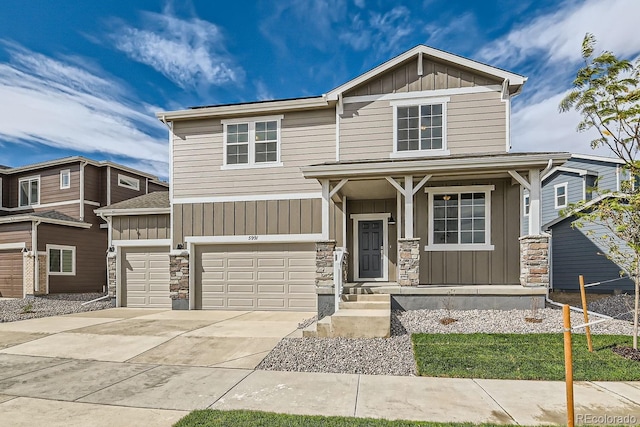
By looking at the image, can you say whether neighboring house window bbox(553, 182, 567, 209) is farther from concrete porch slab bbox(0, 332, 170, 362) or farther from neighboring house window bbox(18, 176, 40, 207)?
neighboring house window bbox(18, 176, 40, 207)

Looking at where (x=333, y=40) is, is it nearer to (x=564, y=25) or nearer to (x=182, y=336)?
(x=564, y=25)

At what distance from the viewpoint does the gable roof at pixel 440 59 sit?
9.23 m

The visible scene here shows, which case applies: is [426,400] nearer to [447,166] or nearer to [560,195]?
[447,166]

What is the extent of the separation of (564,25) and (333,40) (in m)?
7.00

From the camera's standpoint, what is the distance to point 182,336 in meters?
6.93

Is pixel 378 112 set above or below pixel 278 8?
below

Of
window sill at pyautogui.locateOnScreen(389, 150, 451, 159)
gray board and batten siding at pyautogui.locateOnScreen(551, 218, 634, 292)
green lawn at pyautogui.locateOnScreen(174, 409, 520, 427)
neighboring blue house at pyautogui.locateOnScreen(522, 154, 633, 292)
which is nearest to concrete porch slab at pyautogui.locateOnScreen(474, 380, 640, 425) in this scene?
green lawn at pyautogui.locateOnScreen(174, 409, 520, 427)

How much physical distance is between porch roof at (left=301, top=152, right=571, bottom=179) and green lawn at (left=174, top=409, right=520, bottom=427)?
18.8 feet

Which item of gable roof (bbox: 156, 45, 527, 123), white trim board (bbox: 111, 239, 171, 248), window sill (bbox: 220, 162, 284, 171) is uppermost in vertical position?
gable roof (bbox: 156, 45, 527, 123)

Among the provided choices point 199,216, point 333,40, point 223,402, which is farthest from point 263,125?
point 223,402

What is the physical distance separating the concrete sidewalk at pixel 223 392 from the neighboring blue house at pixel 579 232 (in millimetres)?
10686

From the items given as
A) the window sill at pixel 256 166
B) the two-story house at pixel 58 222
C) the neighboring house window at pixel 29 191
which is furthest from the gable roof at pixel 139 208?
the neighboring house window at pixel 29 191

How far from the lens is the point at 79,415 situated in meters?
3.55

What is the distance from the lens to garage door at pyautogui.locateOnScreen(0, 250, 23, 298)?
13812 millimetres
